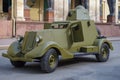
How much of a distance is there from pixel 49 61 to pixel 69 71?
750mm

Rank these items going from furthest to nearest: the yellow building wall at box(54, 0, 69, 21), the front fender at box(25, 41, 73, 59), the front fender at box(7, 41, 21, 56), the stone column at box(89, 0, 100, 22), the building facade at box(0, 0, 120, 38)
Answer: the stone column at box(89, 0, 100, 22)
the yellow building wall at box(54, 0, 69, 21)
the building facade at box(0, 0, 120, 38)
the front fender at box(7, 41, 21, 56)
the front fender at box(25, 41, 73, 59)

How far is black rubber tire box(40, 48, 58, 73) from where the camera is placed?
963 cm

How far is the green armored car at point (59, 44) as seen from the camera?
9789 mm

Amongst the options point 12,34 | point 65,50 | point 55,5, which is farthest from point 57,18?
point 65,50

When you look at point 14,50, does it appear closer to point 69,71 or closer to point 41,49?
point 41,49

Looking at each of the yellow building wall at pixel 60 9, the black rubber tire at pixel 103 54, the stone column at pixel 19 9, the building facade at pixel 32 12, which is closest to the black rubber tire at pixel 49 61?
the black rubber tire at pixel 103 54

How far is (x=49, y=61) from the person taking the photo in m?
9.80

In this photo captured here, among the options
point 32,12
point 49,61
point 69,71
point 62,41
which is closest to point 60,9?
point 32,12

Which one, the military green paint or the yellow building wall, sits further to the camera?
the yellow building wall

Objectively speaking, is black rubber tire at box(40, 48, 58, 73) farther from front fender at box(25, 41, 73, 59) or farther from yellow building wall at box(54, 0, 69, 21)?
yellow building wall at box(54, 0, 69, 21)

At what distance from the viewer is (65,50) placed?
34.6 feet

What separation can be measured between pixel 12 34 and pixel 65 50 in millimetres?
15480

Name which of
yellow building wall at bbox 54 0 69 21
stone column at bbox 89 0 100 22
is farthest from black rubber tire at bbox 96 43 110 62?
stone column at bbox 89 0 100 22

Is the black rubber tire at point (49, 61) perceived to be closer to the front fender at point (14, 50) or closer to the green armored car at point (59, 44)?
the green armored car at point (59, 44)
